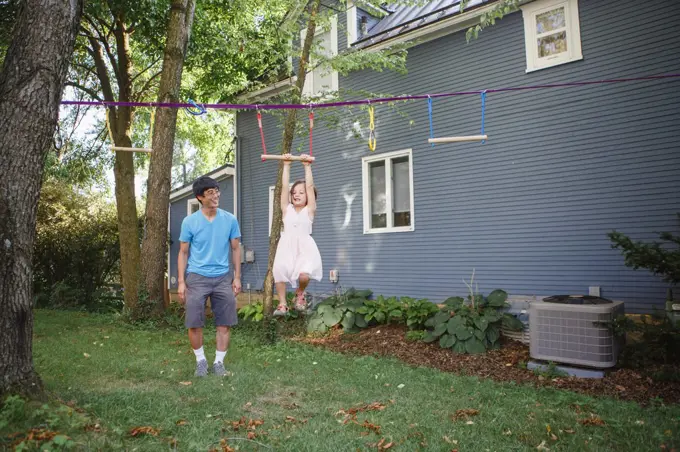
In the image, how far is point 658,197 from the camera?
7602 millimetres

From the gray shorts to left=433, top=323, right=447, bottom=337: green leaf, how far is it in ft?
10.9

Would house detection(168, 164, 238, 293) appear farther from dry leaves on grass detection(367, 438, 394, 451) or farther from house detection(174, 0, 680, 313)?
dry leaves on grass detection(367, 438, 394, 451)

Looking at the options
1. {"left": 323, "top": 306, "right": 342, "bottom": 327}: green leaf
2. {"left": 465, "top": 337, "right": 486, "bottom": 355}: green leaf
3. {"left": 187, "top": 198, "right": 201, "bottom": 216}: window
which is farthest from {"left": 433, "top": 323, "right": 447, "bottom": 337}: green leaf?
Result: {"left": 187, "top": 198, "right": 201, "bottom": 216}: window

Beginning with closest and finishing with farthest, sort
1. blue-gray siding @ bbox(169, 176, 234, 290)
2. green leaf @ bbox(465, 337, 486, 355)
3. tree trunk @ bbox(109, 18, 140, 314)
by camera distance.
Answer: green leaf @ bbox(465, 337, 486, 355) → tree trunk @ bbox(109, 18, 140, 314) → blue-gray siding @ bbox(169, 176, 234, 290)

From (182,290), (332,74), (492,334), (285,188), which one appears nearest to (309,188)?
(285,188)

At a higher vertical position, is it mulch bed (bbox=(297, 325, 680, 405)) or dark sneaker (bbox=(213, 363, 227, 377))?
dark sneaker (bbox=(213, 363, 227, 377))

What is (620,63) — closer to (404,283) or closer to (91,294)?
(404,283)

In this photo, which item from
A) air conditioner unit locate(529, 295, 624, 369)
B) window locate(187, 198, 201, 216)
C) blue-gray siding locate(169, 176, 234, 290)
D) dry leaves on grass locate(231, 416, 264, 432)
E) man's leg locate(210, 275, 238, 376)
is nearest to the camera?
dry leaves on grass locate(231, 416, 264, 432)

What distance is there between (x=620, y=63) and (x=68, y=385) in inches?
341

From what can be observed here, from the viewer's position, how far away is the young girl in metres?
5.04

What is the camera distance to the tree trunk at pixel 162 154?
930cm

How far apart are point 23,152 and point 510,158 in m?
Answer: 7.71

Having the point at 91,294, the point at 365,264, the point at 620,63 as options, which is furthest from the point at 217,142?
the point at 620,63

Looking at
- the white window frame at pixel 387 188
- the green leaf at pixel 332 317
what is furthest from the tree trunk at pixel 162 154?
the white window frame at pixel 387 188
